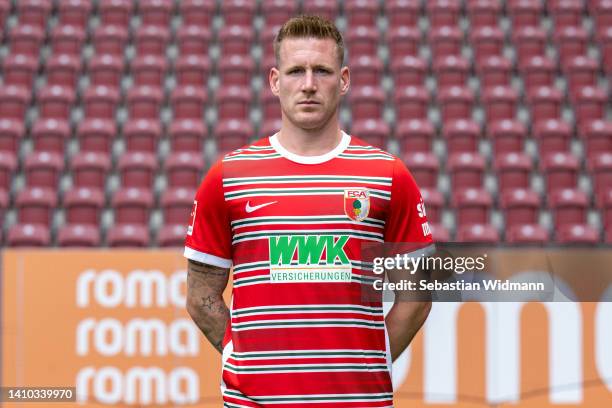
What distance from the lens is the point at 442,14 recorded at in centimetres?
1123

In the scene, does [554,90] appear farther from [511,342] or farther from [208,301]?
[208,301]

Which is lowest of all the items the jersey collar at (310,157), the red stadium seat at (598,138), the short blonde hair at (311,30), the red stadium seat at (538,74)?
the jersey collar at (310,157)

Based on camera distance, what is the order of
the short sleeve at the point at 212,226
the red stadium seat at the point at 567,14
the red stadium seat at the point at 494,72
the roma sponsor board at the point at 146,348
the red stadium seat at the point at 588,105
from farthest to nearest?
the red stadium seat at the point at 567,14 < the red stadium seat at the point at 494,72 < the red stadium seat at the point at 588,105 < the roma sponsor board at the point at 146,348 < the short sleeve at the point at 212,226

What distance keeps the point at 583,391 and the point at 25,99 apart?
7.78 m

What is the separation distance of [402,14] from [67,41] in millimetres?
4065

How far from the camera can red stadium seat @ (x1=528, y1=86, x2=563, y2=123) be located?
32.5 feet

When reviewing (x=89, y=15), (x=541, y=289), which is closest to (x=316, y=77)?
(x=541, y=289)

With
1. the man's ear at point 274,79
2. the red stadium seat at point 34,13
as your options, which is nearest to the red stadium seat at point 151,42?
the red stadium seat at point 34,13

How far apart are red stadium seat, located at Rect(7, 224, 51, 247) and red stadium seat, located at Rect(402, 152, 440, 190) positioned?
3.49 meters

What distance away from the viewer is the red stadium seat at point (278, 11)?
11.2m

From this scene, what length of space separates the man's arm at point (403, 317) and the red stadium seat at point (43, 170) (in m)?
7.62

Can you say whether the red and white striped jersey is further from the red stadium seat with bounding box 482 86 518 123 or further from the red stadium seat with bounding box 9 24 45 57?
the red stadium seat with bounding box 9 24 45 57

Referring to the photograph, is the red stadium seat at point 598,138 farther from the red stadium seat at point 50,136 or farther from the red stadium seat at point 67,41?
the red stadium seat at point 67,41

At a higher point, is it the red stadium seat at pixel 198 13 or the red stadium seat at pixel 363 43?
the red stadium seat at pixel 198 13
